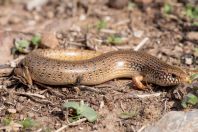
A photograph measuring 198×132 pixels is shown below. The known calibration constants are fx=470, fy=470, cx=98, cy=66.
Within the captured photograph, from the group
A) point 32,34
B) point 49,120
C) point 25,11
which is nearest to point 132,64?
point 49,120

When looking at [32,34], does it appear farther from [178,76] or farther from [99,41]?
[178,76]

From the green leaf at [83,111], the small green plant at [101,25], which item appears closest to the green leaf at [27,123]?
the green leaf at [83,111]

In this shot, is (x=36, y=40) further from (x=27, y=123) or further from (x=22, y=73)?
(x=27, y=123)

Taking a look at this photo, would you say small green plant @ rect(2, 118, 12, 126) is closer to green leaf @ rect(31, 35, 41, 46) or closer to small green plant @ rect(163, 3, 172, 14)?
green leaf @ rect(31, 35, 41, 46)

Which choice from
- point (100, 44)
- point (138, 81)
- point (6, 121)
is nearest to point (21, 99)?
point (6, 121)

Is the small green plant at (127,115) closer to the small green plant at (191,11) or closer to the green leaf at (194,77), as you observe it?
the green leaf at (194,77)

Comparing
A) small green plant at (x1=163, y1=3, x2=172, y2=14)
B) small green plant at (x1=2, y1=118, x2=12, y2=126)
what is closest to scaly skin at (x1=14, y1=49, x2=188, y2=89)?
small green plant at (x1=2, y1=118, x2=12, y2=126)
